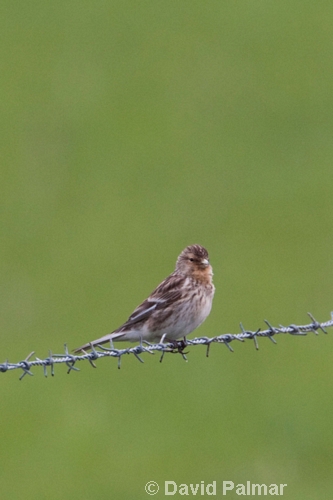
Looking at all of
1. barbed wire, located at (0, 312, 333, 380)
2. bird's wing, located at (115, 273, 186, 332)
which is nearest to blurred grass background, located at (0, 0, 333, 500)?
bird's wing, located at (115, 273, 186, 332)

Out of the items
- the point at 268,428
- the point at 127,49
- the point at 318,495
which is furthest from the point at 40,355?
the point at 127,49

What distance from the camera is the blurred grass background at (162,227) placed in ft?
39.3

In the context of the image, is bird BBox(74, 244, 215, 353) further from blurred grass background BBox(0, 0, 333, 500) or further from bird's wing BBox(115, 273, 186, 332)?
blurred grass background BBox(0, 0, 333, 500)

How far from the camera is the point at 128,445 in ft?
39.1

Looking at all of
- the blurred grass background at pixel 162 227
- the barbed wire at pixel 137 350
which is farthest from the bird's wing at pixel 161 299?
the blurred grass background at pixel 162 227

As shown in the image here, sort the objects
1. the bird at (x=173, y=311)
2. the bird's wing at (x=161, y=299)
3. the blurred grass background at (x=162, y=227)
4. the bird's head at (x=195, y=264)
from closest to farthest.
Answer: the bird at (x=173, y=311) < the bird's wing at (x=161, y=299) < the bird's head at (x=195, y=264) < the blurred grass background at (x=162, y=227)

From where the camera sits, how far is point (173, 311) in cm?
838

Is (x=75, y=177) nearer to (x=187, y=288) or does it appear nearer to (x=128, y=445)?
(x=128, y=445)

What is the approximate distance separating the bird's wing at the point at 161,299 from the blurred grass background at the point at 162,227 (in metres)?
3.00

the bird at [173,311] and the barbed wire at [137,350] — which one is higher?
the bird at [173,311]

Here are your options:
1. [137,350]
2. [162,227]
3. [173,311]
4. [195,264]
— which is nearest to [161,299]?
[173,311]

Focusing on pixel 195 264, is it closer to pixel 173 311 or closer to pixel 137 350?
pixel 173 311

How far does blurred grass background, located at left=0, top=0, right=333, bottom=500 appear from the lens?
12.0 metres

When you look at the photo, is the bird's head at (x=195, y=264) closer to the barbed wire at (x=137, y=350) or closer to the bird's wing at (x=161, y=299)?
the bird's wing at (x=161, y=299)
